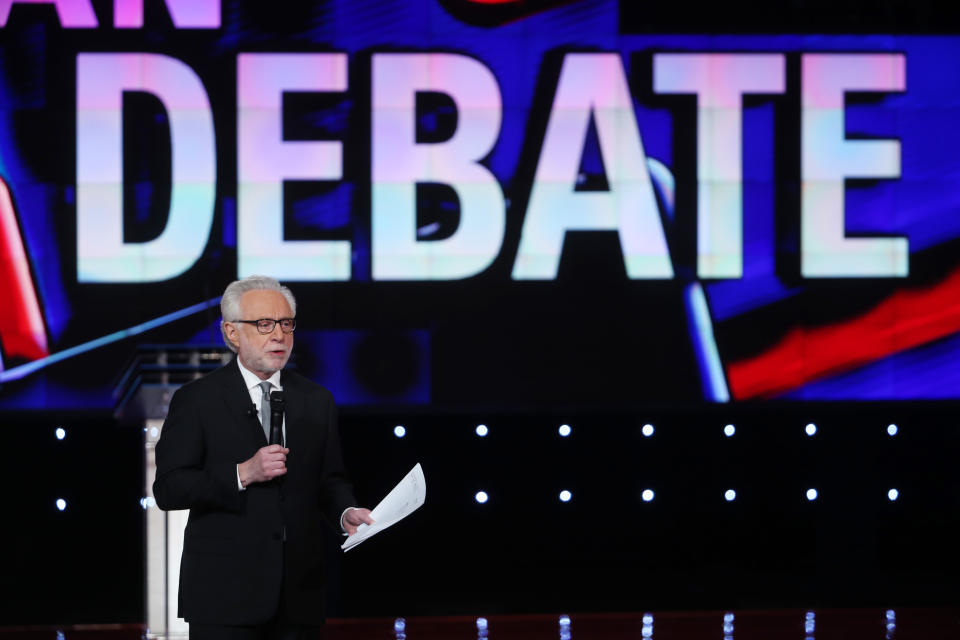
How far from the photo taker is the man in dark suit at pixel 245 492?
94.6 inches

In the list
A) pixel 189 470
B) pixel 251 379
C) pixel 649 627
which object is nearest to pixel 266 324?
pixel 251 379

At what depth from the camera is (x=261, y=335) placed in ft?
8.00

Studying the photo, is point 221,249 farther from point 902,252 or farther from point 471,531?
point 902,252

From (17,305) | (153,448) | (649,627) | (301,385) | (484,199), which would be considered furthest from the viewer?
(484,199)

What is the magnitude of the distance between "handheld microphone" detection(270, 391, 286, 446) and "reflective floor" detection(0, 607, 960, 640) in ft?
11.6

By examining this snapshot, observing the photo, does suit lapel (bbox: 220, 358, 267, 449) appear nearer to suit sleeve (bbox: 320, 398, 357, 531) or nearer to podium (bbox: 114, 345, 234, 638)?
suit sleeve (bbox: 320, 398, 357, 531)

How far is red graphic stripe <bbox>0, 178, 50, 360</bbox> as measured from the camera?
616 centimetres

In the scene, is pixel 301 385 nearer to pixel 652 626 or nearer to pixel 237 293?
pixel 237 293

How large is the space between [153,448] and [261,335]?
295 centimetres

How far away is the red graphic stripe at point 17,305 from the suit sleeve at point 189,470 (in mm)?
4020

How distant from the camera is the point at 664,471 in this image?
6.39 meters

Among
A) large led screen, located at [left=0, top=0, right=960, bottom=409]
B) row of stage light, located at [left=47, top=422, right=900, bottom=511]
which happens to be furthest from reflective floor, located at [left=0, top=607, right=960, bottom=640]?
large led screen, located at [left=0, top=0, right=960, bottom=409]

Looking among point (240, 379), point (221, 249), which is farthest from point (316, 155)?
point (240, 379)

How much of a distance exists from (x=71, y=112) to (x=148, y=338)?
1.19 metres
